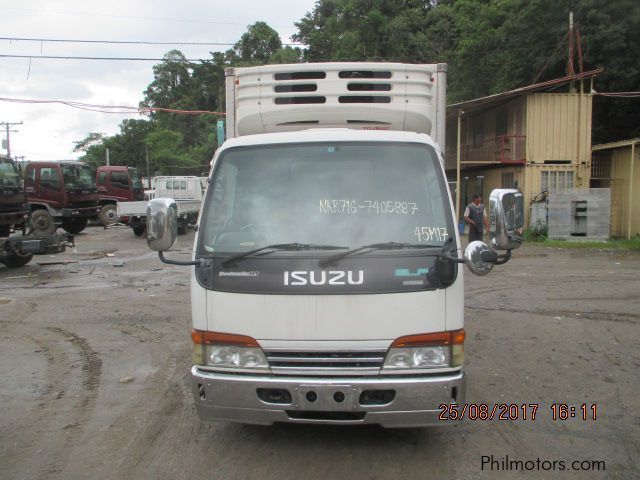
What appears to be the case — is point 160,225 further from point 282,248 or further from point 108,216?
point 108,216

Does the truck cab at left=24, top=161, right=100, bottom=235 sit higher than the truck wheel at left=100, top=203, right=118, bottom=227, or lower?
higher

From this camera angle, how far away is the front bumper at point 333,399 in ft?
11.6

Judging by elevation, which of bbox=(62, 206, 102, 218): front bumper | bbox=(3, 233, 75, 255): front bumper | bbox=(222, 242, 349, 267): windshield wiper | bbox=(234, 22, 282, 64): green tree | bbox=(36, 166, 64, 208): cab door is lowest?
bbox=(3, 233, 75, 255): front bumper

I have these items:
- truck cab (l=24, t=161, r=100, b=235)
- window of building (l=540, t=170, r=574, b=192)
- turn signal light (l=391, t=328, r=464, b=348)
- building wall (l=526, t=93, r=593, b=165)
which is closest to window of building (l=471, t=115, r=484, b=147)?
building wall (l=526, t=93, r=593, b=165)

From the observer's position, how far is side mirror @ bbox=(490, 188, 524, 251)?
388 centimetres

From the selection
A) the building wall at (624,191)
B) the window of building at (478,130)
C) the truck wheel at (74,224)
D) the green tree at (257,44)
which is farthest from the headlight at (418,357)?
the green tree at (257,44)

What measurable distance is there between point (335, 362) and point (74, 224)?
68.4 feet

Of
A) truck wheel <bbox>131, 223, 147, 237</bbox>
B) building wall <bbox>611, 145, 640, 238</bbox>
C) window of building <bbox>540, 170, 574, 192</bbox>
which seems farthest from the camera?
window of building <bbox>540, 170, 574, 192</bbox>

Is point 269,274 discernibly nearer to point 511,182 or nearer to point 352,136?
point 352,136

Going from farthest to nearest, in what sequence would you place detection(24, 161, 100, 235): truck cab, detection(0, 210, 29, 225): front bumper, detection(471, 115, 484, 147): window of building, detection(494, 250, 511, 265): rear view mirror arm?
detection(471, 115, 484, 147): window of building < detection(24, 161, 100, 235): truck cab < detection(0, 210, 29, 225): front bumper < detection(494, 250, 511, 265): rear view mirror arm

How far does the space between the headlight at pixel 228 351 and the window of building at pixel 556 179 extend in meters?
20.8

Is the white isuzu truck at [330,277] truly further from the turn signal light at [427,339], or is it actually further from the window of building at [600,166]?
the window of building at [600,166]

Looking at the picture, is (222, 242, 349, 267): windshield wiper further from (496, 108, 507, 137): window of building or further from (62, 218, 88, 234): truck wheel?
(496, 108, 507, 137): window of building

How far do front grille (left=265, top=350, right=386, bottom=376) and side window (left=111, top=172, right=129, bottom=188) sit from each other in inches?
987
